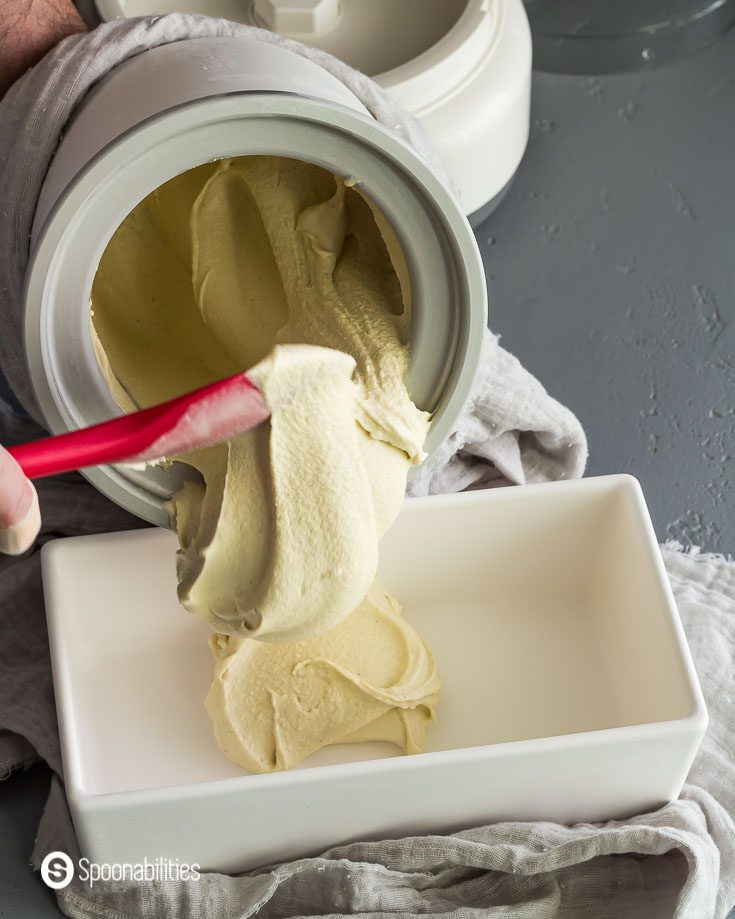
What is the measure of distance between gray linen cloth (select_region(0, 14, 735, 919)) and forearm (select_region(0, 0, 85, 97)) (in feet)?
0.16

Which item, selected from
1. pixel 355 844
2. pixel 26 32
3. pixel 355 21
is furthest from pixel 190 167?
pixel 355 21

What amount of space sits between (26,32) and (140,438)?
1.59 ft

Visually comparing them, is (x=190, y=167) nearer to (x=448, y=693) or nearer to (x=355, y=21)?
(x=448, y=693)

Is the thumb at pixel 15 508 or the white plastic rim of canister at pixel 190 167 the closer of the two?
the thumb at pixel 15 508

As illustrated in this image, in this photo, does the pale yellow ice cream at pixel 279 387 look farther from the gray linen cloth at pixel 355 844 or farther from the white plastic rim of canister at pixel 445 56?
the white plastic rim of canister at pixel 445 56

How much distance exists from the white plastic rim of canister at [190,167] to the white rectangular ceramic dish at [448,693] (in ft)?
0.36

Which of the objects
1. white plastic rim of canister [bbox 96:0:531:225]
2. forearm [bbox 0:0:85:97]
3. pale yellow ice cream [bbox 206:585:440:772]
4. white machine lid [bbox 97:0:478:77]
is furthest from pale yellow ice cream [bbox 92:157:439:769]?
white machine lid [bbox 97:0:478:77]

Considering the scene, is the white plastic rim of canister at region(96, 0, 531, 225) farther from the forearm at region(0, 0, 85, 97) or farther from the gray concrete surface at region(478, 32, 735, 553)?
the forearm at region(0, 0, 85, 97)

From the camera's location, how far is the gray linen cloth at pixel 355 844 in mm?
991

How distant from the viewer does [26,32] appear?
1.13 meters

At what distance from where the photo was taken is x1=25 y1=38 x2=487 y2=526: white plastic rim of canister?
923 millimetres

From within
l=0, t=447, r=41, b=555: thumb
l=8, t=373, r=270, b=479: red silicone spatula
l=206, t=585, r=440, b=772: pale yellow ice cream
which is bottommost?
l=206, t=585, r=440, b=772: pale yellow ice cream

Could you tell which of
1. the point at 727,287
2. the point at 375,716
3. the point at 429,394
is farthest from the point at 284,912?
the point at 727,287

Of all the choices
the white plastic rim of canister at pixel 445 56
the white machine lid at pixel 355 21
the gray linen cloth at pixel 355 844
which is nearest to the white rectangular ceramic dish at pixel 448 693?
the gray linen cloth at pixel 355 844
